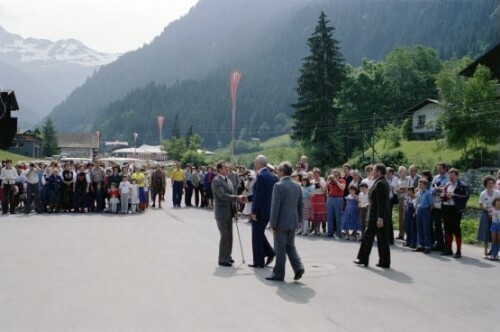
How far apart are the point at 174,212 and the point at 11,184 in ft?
20.6

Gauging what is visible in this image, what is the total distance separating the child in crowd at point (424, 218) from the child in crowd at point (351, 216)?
93.0 inches

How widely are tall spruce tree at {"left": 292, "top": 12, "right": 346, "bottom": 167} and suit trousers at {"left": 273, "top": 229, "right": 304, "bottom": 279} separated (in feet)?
141

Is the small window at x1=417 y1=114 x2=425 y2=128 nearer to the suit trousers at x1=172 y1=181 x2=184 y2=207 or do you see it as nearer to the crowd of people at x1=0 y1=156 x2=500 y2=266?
the crowd of people at x1=0 y1=156 x2=500 y2=266

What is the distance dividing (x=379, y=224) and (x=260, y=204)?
2372 millimetres

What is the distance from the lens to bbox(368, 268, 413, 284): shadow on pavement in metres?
9.27

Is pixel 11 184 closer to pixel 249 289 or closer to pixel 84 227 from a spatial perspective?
pixel 84 227

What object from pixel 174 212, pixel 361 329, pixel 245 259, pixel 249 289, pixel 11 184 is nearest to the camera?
pixel 361 329

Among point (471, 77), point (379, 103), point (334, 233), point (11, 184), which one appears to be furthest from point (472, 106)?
point (11, 184)

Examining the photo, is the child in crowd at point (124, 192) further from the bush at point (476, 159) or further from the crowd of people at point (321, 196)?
the bush at point (476, 159)

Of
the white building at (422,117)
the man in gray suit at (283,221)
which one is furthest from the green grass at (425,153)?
the man in gray suit at (283,221)

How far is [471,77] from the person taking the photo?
4988 cm

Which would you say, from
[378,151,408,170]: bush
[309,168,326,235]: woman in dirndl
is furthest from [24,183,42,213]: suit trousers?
[378,151,408,170]: bush

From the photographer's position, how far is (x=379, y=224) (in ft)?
34.0

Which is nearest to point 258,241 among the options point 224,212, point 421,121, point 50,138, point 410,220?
point 224,212
